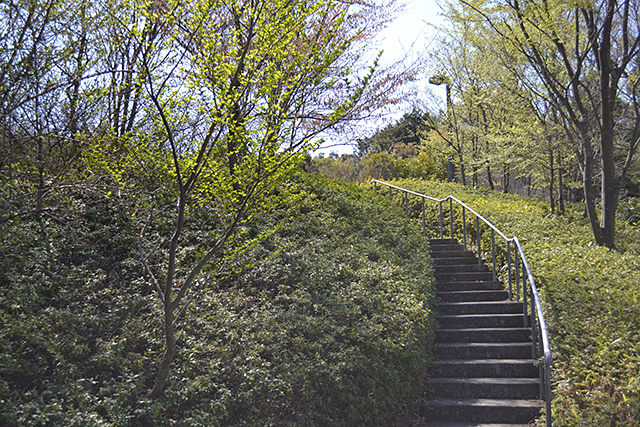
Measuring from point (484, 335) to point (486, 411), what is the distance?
1.34 metres

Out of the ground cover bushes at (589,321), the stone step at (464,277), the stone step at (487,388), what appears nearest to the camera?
the ground cover bushes at (589,321)

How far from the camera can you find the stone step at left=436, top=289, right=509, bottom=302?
701cm

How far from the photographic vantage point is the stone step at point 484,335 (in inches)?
235

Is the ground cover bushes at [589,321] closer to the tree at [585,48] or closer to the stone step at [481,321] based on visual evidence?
the stone step at [481,321]

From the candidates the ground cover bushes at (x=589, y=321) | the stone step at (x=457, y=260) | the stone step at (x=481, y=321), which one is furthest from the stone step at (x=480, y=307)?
the stone step at (x=457, y=260)

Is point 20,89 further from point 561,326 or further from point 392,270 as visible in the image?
point 561,326

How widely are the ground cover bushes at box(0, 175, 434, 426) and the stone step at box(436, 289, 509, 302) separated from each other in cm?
74

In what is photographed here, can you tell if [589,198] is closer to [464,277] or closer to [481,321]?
[464,277]

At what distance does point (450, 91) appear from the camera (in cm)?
1725

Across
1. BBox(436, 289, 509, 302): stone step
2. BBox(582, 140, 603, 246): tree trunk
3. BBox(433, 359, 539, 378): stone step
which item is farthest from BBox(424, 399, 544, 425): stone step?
BBox(582, 140, 603, 246): tree trunk

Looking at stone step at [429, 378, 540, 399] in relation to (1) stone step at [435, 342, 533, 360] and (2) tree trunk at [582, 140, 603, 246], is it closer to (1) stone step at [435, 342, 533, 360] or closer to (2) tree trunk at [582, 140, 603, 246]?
(1) stone step at [435, 342, 533, 360]

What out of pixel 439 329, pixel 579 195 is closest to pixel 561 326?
pixel 439 329

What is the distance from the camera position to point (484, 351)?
578 centimetres

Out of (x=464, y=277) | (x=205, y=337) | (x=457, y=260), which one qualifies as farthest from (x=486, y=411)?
(x=457, y=260)
